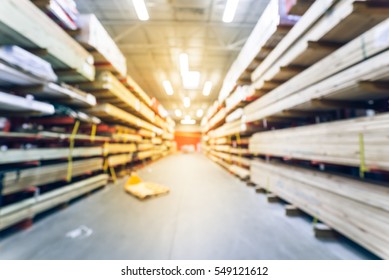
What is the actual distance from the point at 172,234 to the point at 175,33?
6376mm

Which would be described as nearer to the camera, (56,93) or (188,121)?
(56,93)

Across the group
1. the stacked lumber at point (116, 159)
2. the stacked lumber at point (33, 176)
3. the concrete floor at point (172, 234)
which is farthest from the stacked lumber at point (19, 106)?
the stacked lumber at point (116, 159)

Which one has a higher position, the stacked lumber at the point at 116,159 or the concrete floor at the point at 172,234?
the stacked lumber at the point at 116,159

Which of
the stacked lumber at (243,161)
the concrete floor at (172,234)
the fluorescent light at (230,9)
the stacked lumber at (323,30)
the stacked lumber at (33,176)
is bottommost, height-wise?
the concrete floor at (172,234)

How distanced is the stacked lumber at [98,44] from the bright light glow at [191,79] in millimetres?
5817

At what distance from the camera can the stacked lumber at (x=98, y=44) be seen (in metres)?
2.57

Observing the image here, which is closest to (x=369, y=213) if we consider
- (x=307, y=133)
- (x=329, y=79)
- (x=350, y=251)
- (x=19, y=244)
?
(x=350, y=251)

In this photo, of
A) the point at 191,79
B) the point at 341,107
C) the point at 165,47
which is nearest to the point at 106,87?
the point at 341,107

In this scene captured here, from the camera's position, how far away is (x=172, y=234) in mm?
1946

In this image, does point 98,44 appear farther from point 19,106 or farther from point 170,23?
point 170,23

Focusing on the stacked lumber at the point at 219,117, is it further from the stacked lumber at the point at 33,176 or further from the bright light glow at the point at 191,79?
the stacked lumber at the point at 33,176

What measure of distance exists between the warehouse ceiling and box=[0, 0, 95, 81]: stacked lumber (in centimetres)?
302

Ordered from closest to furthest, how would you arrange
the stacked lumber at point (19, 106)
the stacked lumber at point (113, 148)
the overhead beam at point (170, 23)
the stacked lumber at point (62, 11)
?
the stacked lumber at point (19, 106)
the stacked lumber at point (62, 11)
the stacked lumber at point (113, 148)
the overhead beam at point (170, 23)
